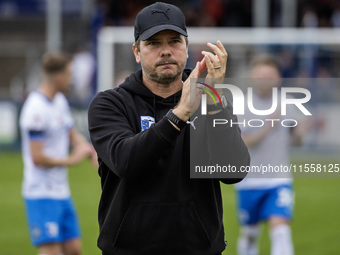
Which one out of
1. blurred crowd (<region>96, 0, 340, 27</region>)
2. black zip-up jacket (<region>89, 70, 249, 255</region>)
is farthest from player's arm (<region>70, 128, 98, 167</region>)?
blurred crowd (<region>96, 0, 340, 27</region>)

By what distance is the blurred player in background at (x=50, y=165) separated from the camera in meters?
5.93

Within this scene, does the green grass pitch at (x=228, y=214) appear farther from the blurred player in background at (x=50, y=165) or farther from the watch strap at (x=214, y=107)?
the watch strap at (x=214, y=107)

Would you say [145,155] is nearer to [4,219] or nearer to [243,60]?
[4,219]

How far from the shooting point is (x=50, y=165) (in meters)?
6.00

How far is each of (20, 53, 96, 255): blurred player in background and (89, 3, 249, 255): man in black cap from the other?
93.6 inches

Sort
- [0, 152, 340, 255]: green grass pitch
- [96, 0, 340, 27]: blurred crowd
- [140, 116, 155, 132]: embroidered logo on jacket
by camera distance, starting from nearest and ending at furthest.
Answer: [140, 116, 155, 132]: embroidered logo on jacket, [0, 152, 340, 255]: green grass pitch, [96, 0, 340, 27]: blurred crowd

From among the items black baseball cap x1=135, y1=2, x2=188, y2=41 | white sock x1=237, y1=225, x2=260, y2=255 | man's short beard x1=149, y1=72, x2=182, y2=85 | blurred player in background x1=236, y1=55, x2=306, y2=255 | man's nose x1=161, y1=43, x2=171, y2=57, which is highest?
black baseball cap x1=135, y1=2, x2=188, y2=41

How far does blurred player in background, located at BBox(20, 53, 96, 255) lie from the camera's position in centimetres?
593

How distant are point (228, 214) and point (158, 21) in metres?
7.92

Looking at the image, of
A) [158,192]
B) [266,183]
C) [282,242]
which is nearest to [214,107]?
[158,192]

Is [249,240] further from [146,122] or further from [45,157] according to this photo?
[146,122]

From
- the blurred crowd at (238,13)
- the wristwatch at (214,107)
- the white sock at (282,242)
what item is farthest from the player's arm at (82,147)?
the blurred crowd at (238,13)

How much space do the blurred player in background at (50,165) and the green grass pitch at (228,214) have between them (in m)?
1.88

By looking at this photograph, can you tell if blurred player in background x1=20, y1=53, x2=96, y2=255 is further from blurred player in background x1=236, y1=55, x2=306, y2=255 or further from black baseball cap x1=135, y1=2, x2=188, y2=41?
black baseball cap x1=135, y1=2, x2=188, y2=41
